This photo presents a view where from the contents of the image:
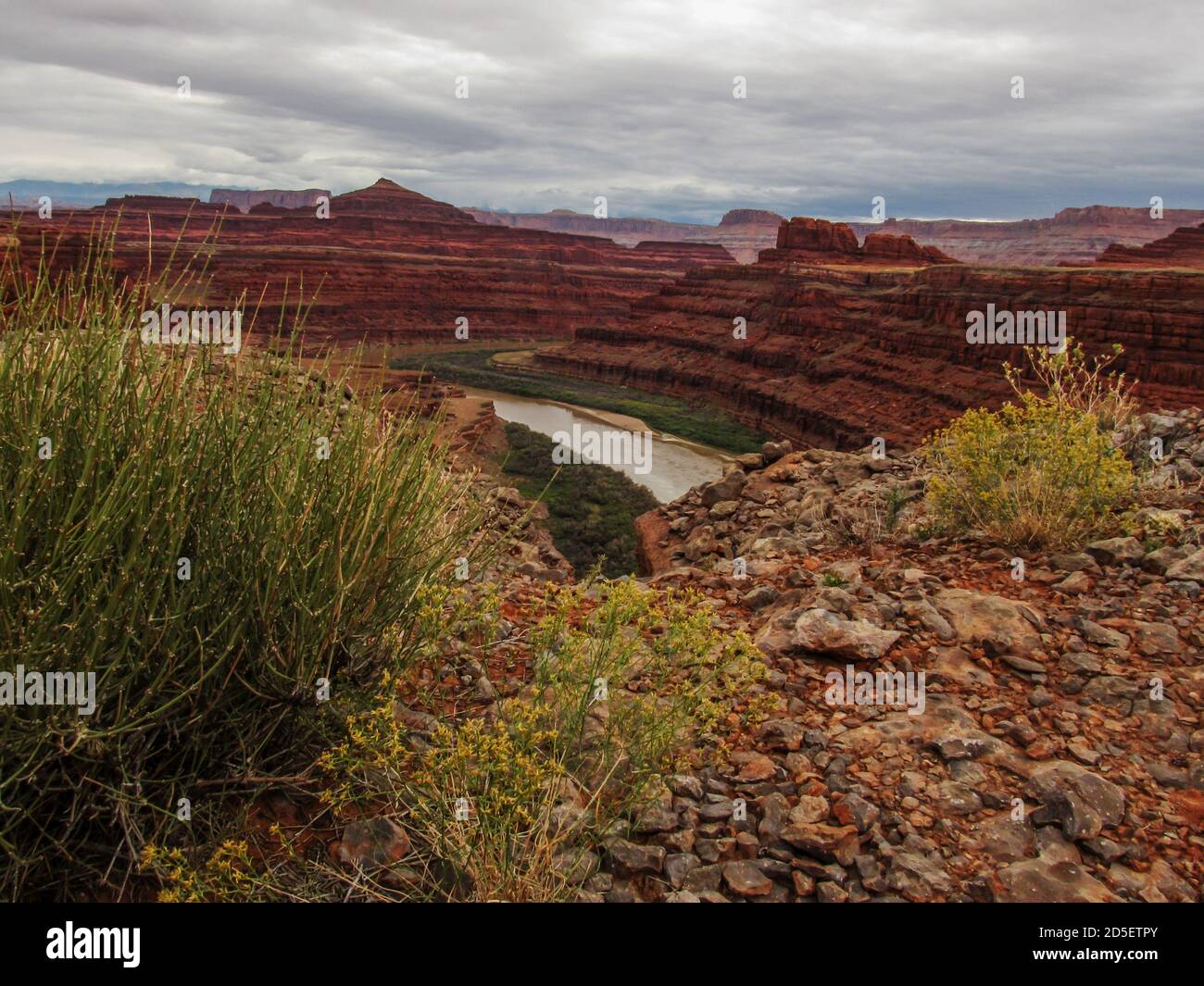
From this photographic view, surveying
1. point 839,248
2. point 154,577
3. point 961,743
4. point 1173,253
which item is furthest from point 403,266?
point 961,743

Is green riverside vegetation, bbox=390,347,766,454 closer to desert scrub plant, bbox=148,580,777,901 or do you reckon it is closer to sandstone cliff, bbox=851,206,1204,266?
desert scrub plant, bbox=148,580,777,901

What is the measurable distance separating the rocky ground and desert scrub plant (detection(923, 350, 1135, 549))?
0.24m

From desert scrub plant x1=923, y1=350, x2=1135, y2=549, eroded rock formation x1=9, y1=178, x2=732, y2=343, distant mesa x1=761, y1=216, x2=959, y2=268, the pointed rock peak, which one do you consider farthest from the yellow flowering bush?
the pointed rock peak

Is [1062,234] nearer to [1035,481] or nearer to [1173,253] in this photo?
[1173,253]

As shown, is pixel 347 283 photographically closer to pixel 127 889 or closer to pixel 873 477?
pixel 873 477

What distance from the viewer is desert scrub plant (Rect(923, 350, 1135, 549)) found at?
6152mm

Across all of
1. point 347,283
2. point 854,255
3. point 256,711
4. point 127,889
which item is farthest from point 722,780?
point 347,283

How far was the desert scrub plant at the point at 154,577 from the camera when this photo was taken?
8.71 ft

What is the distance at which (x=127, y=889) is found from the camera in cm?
281

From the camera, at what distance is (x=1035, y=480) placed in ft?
20.3

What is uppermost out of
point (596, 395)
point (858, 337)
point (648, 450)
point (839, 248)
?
point (839, 248)

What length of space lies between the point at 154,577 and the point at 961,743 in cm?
361

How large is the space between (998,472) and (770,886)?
4.72m

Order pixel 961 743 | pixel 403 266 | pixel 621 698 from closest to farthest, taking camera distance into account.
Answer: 1. pixel 621 698
2. pixel 961 743
3. pixel 403 266
